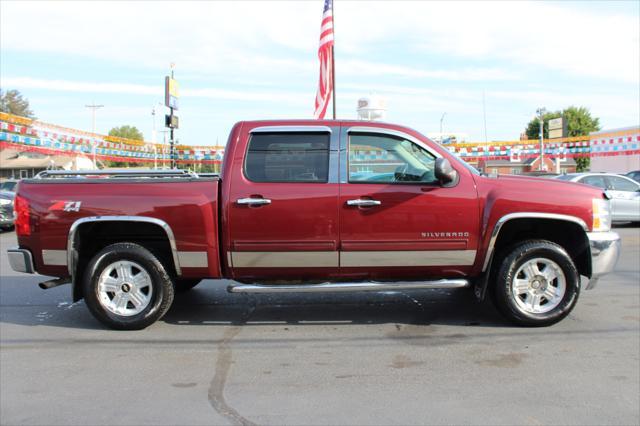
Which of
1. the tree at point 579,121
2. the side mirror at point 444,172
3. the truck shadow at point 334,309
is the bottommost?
the truck shadow at point 334,309

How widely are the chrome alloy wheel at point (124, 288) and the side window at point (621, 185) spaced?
1240 cm

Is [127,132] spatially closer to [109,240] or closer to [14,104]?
[14,104]

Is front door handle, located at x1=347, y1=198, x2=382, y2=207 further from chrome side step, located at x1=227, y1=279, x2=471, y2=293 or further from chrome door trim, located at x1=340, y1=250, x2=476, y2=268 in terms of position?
chrome side step, located at x1=227, y1=279, x2=471, y2=293

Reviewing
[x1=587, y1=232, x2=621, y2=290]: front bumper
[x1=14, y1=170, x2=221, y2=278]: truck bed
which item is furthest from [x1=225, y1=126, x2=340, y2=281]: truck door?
[x1=587, y1=232, x2=621, y2=290]: front bumper

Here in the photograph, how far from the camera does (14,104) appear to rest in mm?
80125

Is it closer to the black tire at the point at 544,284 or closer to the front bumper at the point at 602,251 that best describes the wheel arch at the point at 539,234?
the front bumper at the point at 602,251

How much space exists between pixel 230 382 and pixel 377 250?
1.83m

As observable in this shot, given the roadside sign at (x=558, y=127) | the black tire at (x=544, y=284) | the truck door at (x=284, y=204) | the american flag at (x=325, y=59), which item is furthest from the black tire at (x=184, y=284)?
the roadside sign at (x=558, y=127)

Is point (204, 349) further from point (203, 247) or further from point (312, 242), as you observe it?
point (312, 242)

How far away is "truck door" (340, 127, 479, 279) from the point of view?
201 inches

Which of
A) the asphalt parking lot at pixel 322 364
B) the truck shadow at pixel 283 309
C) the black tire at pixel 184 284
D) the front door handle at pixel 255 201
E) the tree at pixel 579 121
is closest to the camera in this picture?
the asphalt parking lot at pixel 322 364

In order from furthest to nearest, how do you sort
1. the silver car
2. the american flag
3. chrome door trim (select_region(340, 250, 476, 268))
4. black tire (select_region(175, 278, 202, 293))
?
the silver car
the american flag
black tire (select_region(175, 278, 202, 293))
chrome door trim (select_region(340, 250, 476, 268))

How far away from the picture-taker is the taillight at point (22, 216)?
5.23 meters

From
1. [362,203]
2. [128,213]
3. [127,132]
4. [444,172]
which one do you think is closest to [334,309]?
[362,203]
